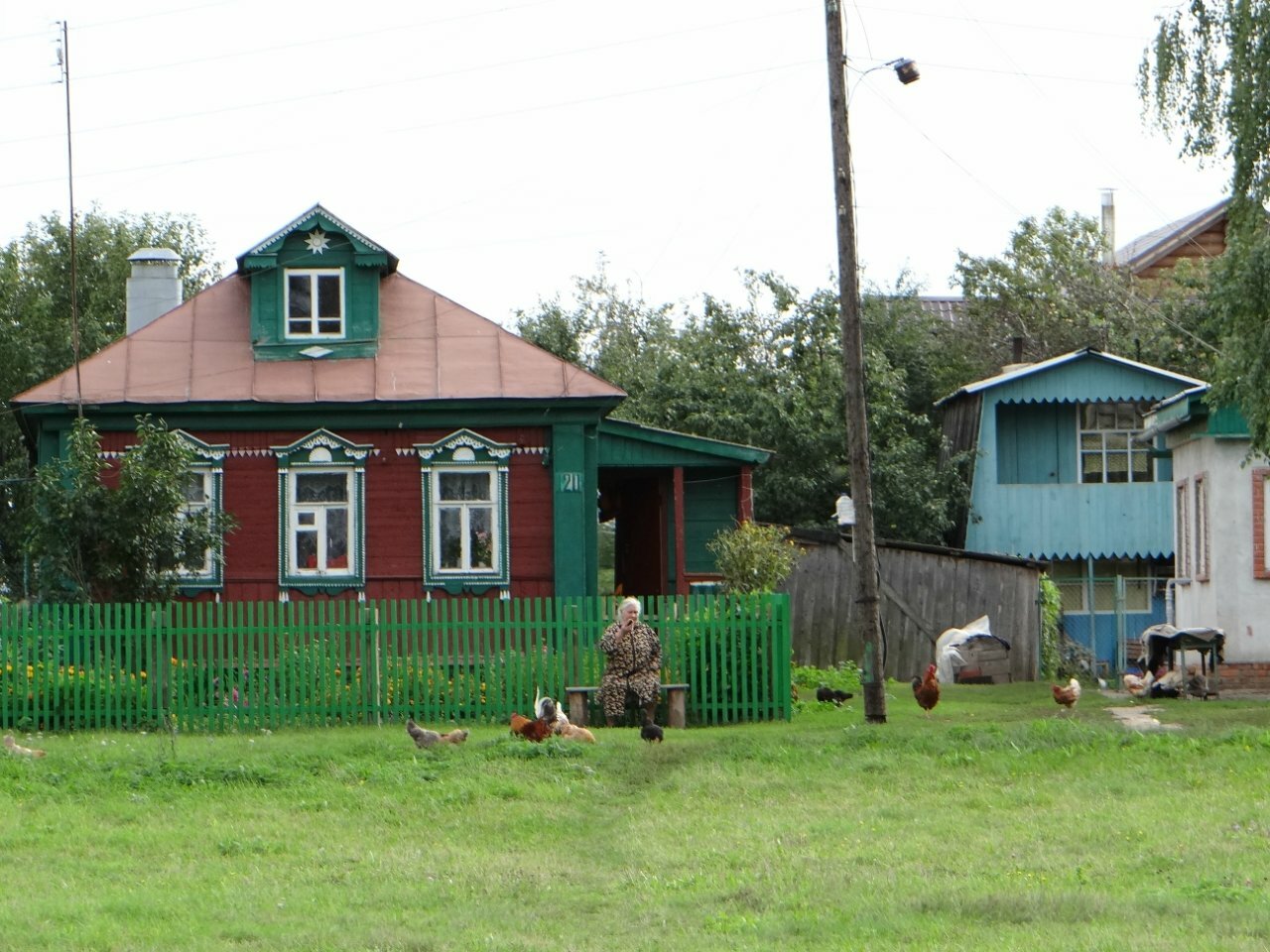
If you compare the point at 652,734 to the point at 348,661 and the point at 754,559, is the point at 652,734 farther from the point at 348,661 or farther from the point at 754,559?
the point at 754,559

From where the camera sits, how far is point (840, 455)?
1383 inches

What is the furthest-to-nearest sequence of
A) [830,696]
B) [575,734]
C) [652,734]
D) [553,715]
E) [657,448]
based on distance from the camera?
[657,448], [830,696], [553,715], [652,734], [575,734]

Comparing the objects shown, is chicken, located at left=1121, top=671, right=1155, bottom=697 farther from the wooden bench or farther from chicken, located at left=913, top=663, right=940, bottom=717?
the wooden bench

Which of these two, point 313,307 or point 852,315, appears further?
point 313,307

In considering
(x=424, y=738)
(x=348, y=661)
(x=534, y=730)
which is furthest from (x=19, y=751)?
(x=534, y=730)

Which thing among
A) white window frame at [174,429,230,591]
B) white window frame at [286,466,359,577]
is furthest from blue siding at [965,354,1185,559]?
white window frame at [174,429,230,591]

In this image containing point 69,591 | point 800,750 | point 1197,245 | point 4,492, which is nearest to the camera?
point 800,750

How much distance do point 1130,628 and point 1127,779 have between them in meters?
20.8

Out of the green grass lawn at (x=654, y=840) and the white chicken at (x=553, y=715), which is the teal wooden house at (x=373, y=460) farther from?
the white chicken at (x=553, y=715)

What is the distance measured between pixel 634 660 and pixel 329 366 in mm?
8331

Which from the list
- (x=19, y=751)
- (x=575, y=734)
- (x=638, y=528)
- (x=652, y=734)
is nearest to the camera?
(x=19, y=751)

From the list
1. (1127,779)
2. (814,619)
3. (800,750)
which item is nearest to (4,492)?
(814,619)

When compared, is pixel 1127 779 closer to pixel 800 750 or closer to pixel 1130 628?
pixel 800 750

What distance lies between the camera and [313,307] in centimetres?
2505
